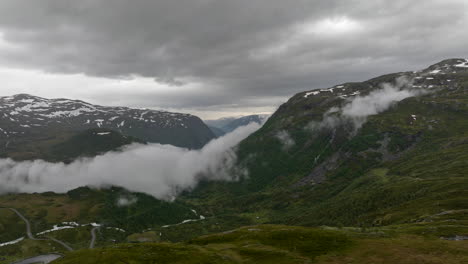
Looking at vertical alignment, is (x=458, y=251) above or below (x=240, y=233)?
above

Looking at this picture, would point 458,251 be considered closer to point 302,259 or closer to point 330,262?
point 330,262

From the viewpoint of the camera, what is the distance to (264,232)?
125m

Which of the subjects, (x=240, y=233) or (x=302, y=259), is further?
(x=240, y=233)

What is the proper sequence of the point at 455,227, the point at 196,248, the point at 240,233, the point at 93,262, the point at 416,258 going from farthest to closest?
the point at 240,233 < the point at 455,227 < the point at 196,248 < the point at 93,262 < the point at 416,258

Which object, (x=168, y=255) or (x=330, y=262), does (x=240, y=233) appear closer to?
(x=168, y=255)

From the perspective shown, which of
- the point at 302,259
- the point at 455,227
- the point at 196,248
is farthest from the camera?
the point at 455,227

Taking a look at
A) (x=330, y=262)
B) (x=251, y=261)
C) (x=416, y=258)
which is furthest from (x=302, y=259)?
(x=416, y=258)

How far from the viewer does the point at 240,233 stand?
12988 centimetres

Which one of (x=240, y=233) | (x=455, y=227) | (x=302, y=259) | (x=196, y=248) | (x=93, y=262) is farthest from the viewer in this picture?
(x=240, y=233)

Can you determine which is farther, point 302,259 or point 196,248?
point 196,248

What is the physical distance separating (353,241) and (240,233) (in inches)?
1821

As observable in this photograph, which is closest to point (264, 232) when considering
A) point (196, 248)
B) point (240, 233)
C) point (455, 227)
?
point (240, 233)

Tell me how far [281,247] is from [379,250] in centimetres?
3093

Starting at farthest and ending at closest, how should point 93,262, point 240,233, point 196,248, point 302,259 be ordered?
point 240,233 → point 196,248 → point 93,262 → point 302,259
